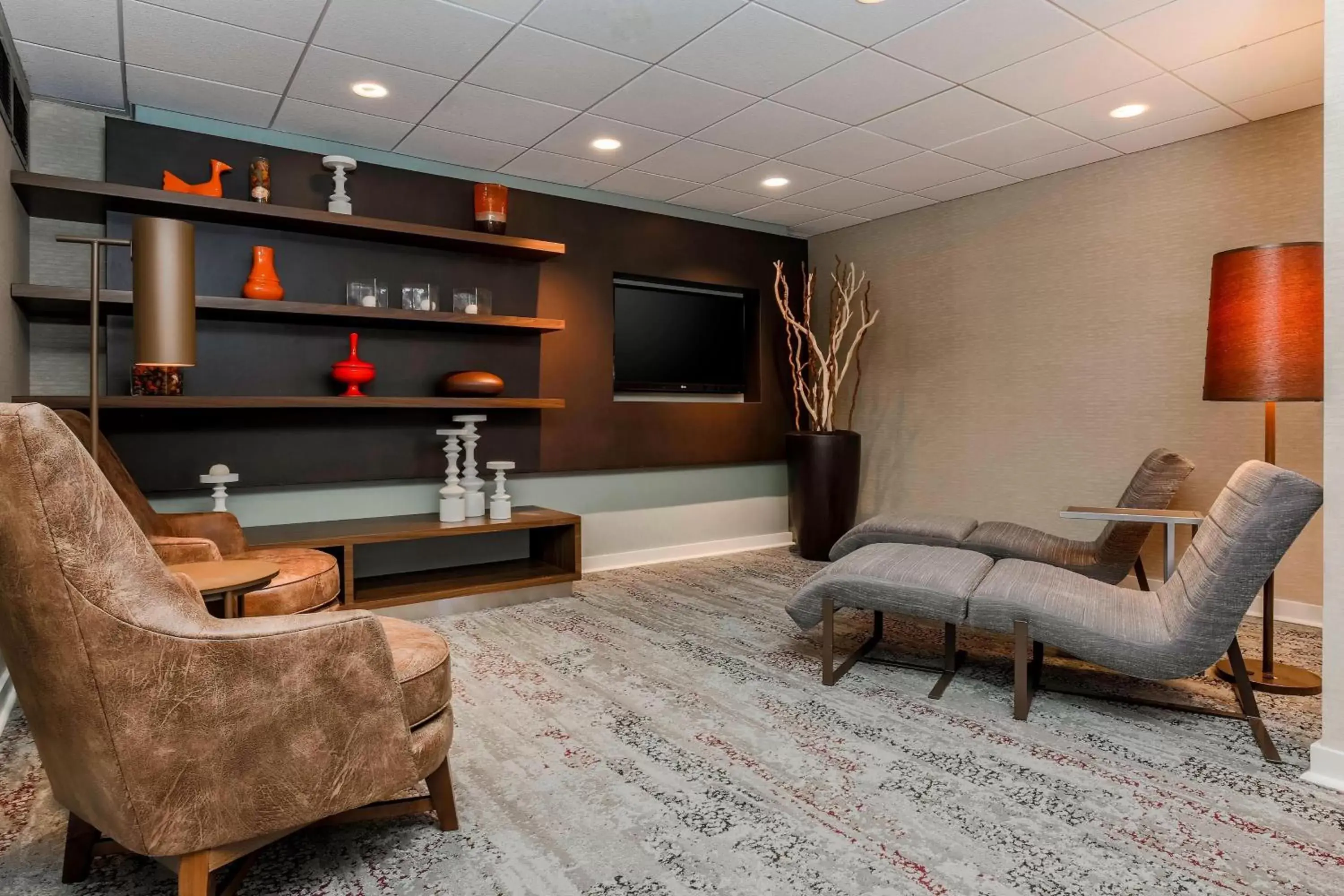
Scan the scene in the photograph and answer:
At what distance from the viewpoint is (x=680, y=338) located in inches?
220

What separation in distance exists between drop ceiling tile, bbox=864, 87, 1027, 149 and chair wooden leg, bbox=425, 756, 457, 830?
3388 millimetres

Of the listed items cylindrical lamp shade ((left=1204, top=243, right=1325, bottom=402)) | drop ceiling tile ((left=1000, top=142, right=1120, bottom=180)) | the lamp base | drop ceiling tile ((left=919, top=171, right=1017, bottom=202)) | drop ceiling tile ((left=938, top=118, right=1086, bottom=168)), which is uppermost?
drop ceiling tile ((left=919, top=171, right=1017, bottom=202))

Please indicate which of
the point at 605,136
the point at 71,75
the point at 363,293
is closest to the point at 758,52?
the point at 605,136

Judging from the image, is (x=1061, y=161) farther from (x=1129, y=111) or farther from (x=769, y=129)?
(x=769, y=129)

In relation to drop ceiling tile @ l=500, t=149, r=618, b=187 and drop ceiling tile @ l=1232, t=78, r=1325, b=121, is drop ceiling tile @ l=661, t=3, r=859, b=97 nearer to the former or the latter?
drop ceiling tile @ l=500, t=149, r=618, b=187

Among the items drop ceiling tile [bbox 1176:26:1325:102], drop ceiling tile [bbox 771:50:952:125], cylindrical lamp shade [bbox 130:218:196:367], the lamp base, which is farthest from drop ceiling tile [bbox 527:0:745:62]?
the lamp base

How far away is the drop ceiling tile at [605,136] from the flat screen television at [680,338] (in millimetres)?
983

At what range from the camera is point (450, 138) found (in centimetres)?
412

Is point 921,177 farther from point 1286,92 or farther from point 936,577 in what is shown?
point 936,577

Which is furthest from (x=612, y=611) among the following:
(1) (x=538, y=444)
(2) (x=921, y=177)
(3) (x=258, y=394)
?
(2) (x=921, y=177)

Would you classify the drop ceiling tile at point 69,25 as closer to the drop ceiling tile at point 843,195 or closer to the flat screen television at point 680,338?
the flat screen television at point 680,338

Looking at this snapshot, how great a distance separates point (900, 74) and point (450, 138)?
2.26 metres

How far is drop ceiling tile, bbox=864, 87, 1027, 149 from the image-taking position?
3637 millimetres

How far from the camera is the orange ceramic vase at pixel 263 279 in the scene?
12.4 ft
